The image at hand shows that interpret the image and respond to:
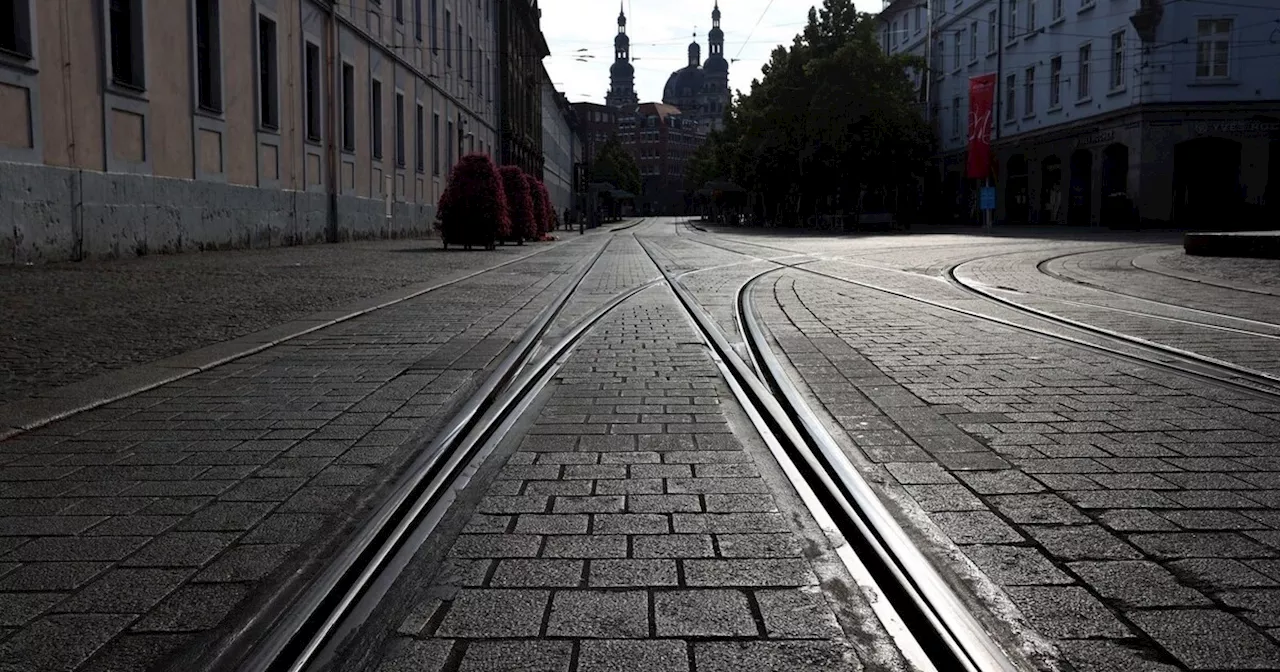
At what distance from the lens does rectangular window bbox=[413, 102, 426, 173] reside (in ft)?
116

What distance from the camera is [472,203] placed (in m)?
24.3

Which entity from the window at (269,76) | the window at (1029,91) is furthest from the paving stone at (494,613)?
the window at (1029,91)

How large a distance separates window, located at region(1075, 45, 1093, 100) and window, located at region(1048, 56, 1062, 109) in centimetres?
175

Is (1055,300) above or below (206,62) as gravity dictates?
below

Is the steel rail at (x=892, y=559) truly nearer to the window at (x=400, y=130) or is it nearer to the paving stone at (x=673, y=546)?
the paving stone at (x=673, y=546)

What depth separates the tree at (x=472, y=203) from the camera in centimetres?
2425

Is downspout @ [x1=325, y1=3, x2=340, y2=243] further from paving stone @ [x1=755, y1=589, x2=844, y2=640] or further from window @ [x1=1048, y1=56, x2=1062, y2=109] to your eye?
window @ [x1=1048, y1=56, x2=1062, y2=109]

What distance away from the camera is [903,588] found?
109 inches

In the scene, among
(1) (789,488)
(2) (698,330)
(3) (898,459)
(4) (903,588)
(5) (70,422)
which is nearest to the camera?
(4) (903,588)

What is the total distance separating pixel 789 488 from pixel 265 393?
10.8 feet

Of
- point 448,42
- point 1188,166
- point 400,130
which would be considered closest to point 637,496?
point 400,130

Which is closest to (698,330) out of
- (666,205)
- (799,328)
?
(799,328)

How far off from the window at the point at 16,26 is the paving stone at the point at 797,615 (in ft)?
44.3

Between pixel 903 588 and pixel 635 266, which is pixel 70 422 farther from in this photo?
pixel 635 266
